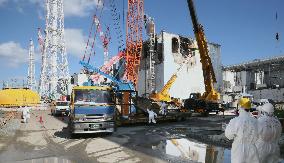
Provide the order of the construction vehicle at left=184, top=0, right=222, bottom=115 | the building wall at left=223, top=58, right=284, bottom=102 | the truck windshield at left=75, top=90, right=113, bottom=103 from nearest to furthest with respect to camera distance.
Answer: the truck windshield at left=75, top=90, right=113, bottom=103
the construction vehicle at left=184, top=0, right=222, bottom=115
the building wall at left=223, top=58, right=284, bottom=102

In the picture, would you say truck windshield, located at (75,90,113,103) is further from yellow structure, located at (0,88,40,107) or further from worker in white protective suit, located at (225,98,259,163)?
yellow structure, located at (0,88,40,107)

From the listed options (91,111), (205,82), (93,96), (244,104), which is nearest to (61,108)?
(205,82)

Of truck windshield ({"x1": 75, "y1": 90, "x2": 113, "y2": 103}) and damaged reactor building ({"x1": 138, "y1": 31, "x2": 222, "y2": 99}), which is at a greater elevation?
damaged reactor building ({"x1": 138, "y1": 31, "x2": 222, "y2": 99})

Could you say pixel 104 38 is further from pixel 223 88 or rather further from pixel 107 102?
pixel 107 102

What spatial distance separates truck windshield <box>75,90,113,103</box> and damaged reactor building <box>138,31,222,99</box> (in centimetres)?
3749

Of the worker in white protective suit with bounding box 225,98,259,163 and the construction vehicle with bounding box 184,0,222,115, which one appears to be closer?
the worker in white protective suit with bounding box 225,98,259,163

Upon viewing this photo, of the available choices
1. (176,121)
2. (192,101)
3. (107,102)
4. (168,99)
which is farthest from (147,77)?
(107,102)

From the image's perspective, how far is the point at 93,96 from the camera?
657 inches

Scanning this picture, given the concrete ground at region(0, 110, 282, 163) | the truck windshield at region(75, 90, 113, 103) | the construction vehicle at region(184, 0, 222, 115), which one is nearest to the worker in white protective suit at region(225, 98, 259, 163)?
the concrete ground at region(0, 110, 282, 163)

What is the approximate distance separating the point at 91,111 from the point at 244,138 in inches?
474

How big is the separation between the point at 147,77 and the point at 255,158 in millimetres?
53176

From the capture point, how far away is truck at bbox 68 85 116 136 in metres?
16.0

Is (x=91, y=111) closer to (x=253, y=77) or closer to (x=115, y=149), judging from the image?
(x=115, y=149)

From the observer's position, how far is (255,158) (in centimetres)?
473
